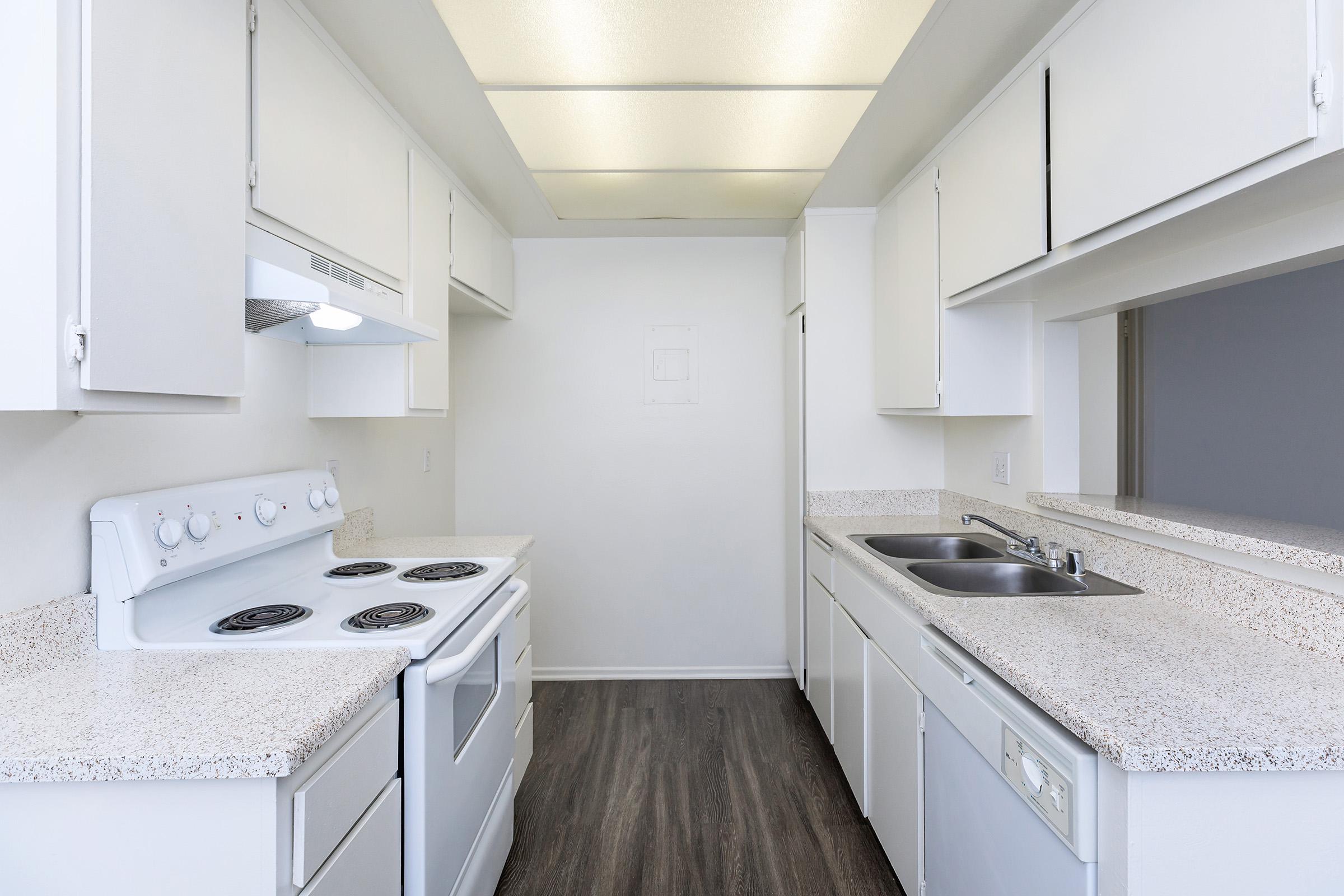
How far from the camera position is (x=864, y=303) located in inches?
116

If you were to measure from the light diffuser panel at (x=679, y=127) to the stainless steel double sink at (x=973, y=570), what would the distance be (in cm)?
147

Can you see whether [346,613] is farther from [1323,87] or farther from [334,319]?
[1323,87]

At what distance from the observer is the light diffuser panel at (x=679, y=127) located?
2.07 meters

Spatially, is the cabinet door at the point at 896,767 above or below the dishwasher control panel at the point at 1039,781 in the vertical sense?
below

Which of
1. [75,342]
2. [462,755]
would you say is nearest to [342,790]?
[462,755]

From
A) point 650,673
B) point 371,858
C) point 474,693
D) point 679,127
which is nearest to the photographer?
point 371,858

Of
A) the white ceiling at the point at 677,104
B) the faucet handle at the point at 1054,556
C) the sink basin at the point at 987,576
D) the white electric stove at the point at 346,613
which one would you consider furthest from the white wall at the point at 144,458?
the faucet handle at the point at 1054,556

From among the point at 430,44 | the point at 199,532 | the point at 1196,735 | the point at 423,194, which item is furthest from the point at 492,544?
the point at 1196,735

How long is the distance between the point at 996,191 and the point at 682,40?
976mm

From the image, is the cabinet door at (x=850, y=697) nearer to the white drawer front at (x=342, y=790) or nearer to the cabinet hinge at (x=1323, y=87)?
the white drawer front at (x=342, y=790)

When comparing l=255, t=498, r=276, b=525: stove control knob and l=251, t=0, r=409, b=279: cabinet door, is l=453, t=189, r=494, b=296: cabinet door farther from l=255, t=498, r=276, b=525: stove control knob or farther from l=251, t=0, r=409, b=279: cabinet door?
l=255, t=498, r=276, b=525: stove control knob

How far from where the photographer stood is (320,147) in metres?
1.59

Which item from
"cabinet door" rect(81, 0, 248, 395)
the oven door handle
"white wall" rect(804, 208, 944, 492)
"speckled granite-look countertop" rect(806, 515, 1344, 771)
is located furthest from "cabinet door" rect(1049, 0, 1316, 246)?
"cabinet door" rect(81, 0, 248, 395)

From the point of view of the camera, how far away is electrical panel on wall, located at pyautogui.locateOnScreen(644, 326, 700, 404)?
353cm
